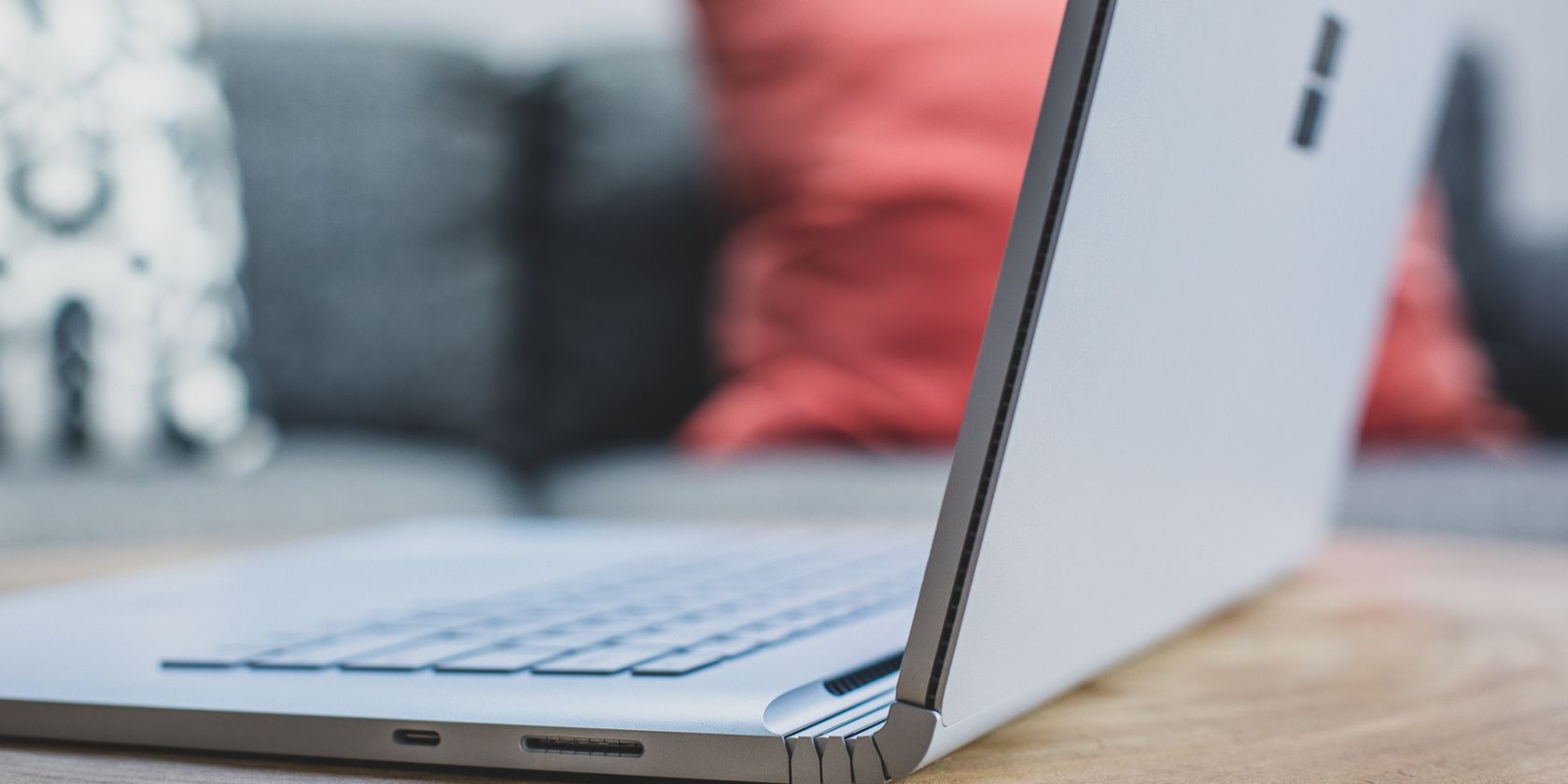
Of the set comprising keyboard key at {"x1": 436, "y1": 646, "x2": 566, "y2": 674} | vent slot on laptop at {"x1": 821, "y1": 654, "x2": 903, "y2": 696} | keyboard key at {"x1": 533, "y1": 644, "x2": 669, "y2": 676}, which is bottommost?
keyboard key at {"x1": 436, "y1": 646, "x2": 566, "y2": 674}

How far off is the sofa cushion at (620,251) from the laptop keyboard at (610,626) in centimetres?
109

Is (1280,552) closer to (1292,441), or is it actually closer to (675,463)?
(1292,441)

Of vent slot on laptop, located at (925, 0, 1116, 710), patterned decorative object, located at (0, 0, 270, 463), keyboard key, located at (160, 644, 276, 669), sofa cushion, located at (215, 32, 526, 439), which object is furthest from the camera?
sofa cushion, located at (215, 32, 526, 439)

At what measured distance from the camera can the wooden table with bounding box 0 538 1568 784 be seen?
12.8 inches

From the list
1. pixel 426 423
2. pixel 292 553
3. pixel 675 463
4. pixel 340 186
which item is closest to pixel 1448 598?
pixel 292 553

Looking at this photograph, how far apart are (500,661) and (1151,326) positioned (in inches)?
7.9

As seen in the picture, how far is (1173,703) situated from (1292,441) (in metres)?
0.19

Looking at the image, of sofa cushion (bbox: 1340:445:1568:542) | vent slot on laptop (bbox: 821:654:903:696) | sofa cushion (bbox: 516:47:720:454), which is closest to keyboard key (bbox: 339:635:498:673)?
vent slot on laptop (bbox: 821:654:903:696)

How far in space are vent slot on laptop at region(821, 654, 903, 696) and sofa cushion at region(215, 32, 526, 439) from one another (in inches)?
51.9

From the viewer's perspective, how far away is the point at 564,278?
66.0 inches

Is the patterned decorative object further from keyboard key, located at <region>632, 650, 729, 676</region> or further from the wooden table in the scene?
keyboard key, located at <region>632, 650, 729, 676</region>

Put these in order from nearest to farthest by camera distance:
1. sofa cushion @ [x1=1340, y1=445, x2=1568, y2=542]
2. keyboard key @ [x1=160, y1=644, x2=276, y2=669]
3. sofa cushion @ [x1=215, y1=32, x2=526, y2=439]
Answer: keyboard key @ [x1=160, y1=644, x2=276, y2=669] < sofa cushion @ [x1=1340, y1=445, x2=1568, y2=542] < sofa cushion @ [x1=215, y1=32, x2=526, y2=439]

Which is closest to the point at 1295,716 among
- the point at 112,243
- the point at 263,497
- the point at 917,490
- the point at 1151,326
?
the point at 1151,326

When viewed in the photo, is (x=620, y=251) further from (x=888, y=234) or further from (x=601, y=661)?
(x=601, y=661)
